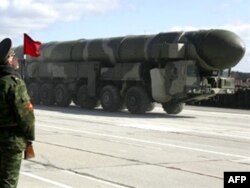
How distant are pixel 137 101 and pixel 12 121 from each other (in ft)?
62.4

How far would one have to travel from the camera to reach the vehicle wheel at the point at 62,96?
28.5 m

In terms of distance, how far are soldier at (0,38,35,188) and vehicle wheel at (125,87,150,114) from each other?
18.8 m

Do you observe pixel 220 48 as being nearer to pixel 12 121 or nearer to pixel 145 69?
pixel 145 69

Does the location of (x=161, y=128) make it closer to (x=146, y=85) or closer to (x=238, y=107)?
(x=146, y=85)

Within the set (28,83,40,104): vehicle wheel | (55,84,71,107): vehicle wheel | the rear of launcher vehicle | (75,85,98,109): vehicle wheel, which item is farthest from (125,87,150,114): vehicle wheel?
(28,83,40,104): vehicle wheel

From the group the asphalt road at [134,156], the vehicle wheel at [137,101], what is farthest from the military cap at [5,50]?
the vehicle wheel at [137,101]

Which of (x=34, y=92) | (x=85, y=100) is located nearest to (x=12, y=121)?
(x=85, y=100)

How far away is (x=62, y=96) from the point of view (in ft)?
94.3

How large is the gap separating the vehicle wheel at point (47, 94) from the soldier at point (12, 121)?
24.5m

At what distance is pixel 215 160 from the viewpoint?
10.7 m

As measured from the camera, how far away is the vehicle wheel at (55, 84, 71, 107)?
2846 centimetres

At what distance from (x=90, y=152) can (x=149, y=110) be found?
14.0m

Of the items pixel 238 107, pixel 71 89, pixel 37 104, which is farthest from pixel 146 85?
pixel 238 107

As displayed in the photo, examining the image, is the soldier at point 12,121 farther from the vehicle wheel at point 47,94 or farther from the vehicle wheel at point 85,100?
the vehicle wheel at point 47,94
